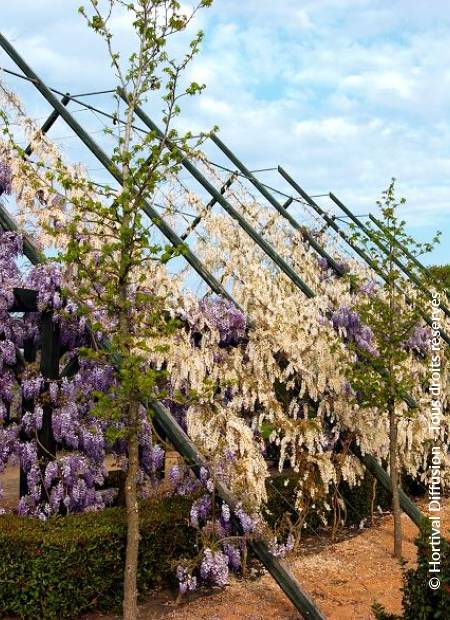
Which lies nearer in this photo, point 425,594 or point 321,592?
point 425,594

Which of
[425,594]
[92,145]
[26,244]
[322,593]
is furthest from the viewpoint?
[92,145]

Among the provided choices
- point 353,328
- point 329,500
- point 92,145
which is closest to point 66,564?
point 329,500

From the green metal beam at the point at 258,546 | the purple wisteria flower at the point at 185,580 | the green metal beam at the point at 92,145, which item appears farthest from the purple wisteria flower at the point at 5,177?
the purple wisteria flower at the point at 185,580

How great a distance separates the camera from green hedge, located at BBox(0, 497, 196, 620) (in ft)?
24.0

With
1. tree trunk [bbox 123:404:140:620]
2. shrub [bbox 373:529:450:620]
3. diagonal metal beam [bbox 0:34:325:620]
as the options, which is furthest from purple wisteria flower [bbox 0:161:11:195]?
shrub [bbox 373:529:450:620]

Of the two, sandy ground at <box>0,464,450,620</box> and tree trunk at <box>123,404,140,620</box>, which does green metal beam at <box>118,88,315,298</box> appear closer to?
sandy ground at <box>0,464,450,620</box>

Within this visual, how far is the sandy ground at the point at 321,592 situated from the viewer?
25.2 ft

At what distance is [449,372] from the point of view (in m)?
15.0

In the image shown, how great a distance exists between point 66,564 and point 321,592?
2.93 metres

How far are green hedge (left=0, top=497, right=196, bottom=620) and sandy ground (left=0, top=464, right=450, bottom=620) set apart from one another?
1.01 feet

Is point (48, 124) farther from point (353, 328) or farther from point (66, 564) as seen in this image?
point (66, 564)

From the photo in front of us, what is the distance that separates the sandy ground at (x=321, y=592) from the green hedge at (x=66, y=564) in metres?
0.31

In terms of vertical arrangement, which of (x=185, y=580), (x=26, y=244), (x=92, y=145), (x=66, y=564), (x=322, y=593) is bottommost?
(x=322, y=593)

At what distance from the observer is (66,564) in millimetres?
7344
